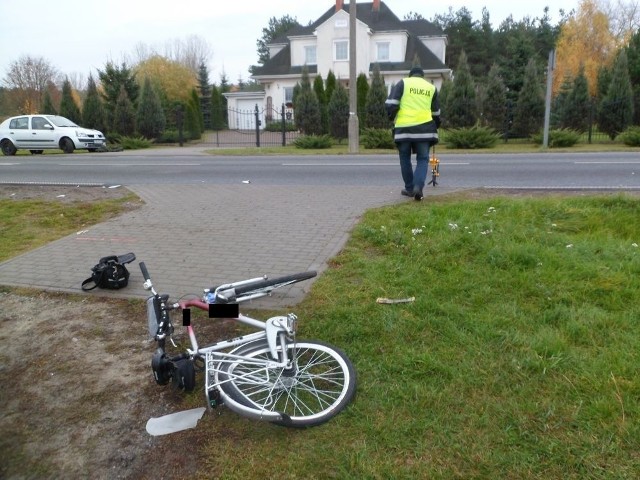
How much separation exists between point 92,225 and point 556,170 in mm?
9600

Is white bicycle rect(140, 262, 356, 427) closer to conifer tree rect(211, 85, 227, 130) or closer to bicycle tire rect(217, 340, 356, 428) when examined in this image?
bicycle tire rect(217, 340, 356, 428)

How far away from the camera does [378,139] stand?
72.9 feet

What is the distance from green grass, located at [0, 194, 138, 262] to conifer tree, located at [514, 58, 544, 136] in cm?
2138

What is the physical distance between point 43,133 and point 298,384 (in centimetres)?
2432

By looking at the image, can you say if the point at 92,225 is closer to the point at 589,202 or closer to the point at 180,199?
the point at 180,199

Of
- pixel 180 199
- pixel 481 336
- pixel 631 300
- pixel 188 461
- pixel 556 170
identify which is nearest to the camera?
pixel 188 461

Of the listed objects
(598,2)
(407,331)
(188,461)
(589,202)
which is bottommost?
(188,461)

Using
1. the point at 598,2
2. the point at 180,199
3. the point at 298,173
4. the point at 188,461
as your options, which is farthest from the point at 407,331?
the point at 598,2

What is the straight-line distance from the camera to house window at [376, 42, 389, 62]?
42.0 meters

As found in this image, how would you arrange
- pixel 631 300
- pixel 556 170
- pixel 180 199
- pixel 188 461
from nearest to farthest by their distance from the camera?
pixel 188 461, pixel 631 300, pixel 180 199, pixel 556 170

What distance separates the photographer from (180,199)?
9.48 m

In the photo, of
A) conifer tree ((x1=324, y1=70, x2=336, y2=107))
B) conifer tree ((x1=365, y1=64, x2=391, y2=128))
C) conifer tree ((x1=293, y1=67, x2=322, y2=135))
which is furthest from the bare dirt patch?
conifer tree ((x1=324, y1=70, x2=336, y2=107))

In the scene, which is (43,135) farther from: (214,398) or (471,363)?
(471,363)

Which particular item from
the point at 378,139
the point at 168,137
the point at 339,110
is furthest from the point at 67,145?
the point at 378,139
